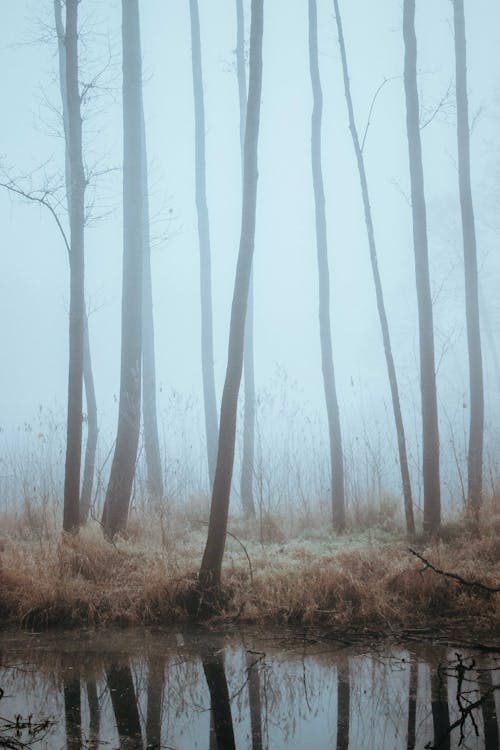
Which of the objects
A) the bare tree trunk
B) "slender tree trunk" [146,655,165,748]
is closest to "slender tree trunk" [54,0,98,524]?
"slender tree trunk" [146,655,165,748]

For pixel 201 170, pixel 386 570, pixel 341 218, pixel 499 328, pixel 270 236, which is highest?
pixel 270 236

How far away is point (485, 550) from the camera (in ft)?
18.8

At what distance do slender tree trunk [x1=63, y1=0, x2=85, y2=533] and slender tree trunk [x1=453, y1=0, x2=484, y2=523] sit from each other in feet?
18.4

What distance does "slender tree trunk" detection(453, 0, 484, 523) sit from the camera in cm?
819

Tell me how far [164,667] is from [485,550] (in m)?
3.72

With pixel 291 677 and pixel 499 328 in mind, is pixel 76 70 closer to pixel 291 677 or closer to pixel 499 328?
pixel 291 677

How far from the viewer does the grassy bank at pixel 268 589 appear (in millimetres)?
4668

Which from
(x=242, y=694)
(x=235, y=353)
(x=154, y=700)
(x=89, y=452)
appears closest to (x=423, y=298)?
(x=235, y=353)

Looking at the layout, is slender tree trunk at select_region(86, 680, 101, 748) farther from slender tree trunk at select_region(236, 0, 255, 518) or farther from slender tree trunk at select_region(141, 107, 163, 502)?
slender tree trunk at select_region(236, 0, 255, 518)

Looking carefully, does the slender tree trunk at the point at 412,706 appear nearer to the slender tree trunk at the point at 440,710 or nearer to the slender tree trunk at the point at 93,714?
the slender tree trunk at the point at 440,710

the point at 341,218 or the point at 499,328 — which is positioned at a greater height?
the point at 341,218

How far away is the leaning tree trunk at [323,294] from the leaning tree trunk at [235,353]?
3.88 metres

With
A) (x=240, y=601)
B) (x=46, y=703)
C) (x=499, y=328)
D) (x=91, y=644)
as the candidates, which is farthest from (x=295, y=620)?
(x=499, y=328)

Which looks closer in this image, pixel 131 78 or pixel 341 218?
pixel 131 78
